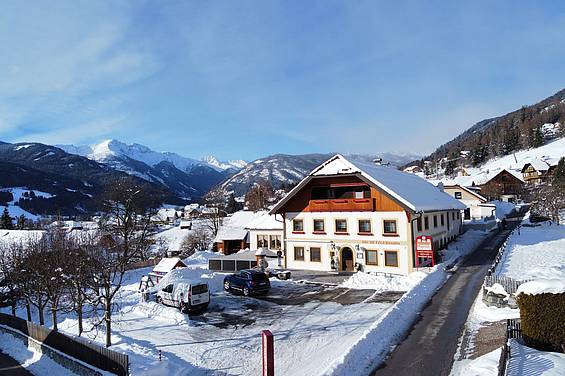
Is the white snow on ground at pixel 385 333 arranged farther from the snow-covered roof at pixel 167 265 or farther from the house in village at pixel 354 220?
the snow-covered roof at pixel 167 265

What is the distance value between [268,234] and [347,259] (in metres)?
15.6

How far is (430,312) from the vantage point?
19.9 meters

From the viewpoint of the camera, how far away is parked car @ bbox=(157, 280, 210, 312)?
78.8 feet

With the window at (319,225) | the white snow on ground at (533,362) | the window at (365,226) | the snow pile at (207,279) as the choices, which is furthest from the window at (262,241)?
the white snow on ground at (533,362)

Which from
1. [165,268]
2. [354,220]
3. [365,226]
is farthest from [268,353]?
[165,268]

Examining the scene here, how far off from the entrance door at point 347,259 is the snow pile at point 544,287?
21.4m

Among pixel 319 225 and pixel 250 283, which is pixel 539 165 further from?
pixel 250 283

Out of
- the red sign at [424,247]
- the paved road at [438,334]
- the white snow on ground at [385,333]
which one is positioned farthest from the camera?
the red sign at [424,247]

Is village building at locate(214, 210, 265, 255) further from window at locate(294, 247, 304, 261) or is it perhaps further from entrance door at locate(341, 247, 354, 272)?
entrance door at locate(341, 247, 354, 272)

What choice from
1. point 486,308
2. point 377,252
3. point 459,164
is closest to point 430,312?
point 486,308

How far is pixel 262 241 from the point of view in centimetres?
4962

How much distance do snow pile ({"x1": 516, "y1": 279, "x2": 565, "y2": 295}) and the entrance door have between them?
21.4 m

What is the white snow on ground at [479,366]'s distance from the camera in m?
11.9

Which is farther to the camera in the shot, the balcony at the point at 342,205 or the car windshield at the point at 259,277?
the balcony at the point at 342,205
